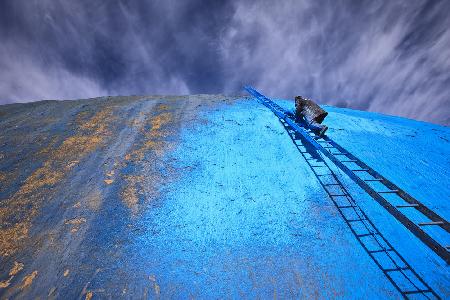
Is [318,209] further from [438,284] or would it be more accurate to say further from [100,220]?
[100,220]

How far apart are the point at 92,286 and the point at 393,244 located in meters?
5.10

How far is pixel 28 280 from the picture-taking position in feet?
13.3

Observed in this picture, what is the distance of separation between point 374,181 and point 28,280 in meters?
6.87

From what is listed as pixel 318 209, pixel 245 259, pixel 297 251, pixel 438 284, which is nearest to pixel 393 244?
pixel 438 284

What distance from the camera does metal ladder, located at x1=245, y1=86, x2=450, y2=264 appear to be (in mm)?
3154

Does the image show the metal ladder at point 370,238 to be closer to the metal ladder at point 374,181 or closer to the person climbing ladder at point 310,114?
the metal ladder at point 374,181

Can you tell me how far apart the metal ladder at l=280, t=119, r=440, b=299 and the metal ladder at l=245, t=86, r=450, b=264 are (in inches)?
19.0

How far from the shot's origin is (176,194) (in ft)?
18.6

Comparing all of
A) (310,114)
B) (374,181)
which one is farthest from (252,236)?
(310,114)

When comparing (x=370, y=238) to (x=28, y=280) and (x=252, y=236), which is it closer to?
(x=252, y=236)

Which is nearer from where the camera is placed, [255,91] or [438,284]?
[438,284]

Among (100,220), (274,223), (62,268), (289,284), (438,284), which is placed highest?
(100,220)

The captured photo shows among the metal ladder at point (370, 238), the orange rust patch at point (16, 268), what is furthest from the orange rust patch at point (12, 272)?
the metal ladder at point (370, 238)

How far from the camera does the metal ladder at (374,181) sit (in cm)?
315
